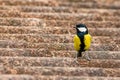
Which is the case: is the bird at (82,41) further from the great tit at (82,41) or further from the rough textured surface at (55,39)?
the rough textured surface at (55,39)

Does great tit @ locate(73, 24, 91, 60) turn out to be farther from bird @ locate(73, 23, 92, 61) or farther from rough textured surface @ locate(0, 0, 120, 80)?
rough textured surface @ locate(0, 0, 120, 80)

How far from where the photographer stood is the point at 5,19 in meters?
5.45

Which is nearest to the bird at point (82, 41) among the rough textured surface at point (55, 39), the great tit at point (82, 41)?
the great tit at point (82, 41)

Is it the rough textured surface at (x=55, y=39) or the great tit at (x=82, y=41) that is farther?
the great tit at (x=82, y=41)

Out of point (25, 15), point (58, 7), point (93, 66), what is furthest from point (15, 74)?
point (58, 7)

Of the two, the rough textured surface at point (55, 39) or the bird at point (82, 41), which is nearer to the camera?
the rough textured surface at point (55, 39)

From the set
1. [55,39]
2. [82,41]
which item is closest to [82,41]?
[82,41]

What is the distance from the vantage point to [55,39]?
16.7ft

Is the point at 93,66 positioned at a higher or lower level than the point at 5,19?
lower

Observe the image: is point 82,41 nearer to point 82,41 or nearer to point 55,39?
point 82,41

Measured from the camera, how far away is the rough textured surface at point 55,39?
171 inches

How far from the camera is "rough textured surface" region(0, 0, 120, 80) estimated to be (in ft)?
14.3

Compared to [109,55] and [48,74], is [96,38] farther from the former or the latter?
[48,74]

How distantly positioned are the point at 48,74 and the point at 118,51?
1.00 metres
